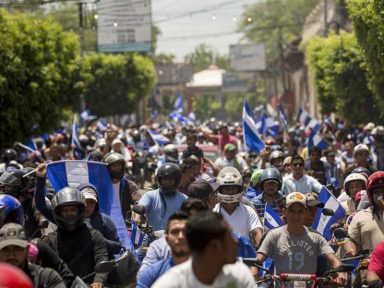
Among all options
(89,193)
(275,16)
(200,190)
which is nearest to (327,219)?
(200,190)

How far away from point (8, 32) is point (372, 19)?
12.0 metres

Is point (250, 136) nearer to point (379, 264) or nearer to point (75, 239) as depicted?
point (75, 239)

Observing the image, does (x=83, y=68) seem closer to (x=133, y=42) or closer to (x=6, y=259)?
(x=133, y=42)

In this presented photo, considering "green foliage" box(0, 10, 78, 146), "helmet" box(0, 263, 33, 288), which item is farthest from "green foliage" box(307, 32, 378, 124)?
"helmet" box(0, 263, 33, 288)

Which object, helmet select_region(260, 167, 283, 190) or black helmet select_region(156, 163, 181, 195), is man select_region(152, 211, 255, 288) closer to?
black helmet select_region(156, 163, 181, 195)

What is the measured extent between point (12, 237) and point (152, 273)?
90 centimetres

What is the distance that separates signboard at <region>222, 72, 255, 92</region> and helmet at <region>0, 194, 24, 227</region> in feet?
435

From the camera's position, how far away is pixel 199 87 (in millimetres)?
166750

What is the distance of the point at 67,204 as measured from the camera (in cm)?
991

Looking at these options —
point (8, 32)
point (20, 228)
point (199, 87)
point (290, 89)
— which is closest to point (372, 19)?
point (8, 32)

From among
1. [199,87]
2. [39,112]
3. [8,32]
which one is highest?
[8,32]

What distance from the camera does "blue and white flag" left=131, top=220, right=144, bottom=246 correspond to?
12.7 m

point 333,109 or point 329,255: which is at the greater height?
point 329,255

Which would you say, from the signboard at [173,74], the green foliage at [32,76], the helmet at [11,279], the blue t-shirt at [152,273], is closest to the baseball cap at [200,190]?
the blue t-shirt at [152,273]
